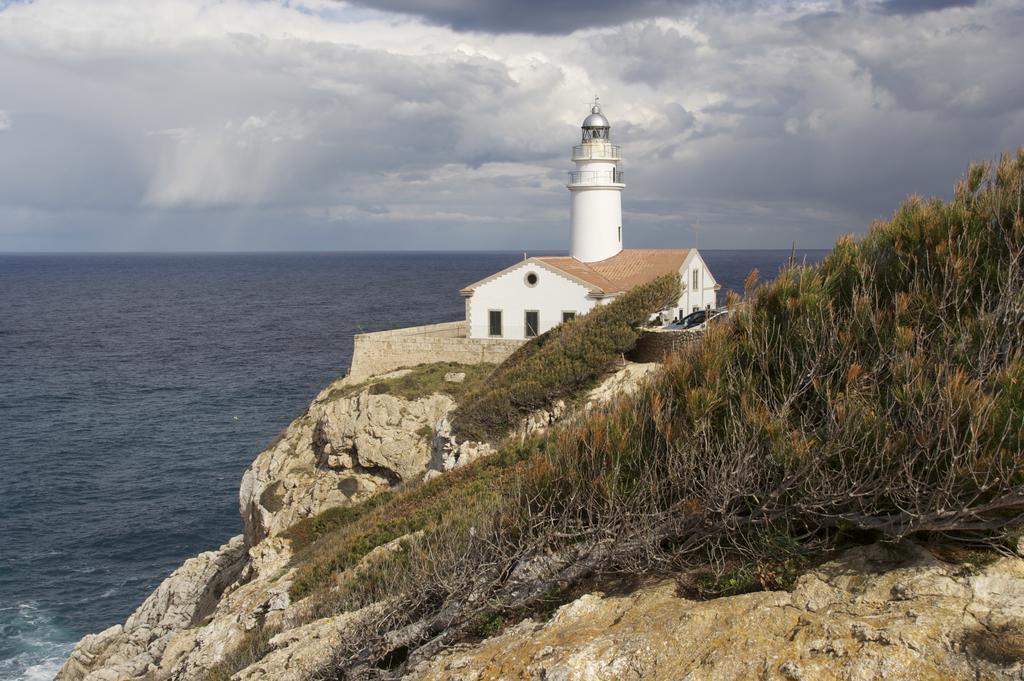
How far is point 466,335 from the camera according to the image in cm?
3706

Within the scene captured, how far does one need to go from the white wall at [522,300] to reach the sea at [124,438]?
43.6 feet

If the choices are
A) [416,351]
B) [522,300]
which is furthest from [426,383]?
[522,300]

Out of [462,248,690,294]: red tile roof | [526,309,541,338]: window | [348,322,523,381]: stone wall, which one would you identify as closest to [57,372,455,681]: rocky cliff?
[348,322,523,381]: stone wall

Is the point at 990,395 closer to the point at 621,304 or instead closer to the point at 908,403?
the point at 908,403

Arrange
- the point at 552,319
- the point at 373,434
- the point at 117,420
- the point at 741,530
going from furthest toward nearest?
1. the point at 117,420
2. the point at 552,319
3. the point at 373,434
4. the point at 741,530

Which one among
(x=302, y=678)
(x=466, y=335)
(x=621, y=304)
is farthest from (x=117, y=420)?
(x=302, y=678)

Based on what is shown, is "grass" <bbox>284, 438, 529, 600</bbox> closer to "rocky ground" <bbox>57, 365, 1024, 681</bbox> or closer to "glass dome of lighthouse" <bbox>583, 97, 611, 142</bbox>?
"rocky ground" <bbox>57, 365, 1024, 681</bbox>

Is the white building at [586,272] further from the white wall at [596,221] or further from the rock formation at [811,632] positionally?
the rock formation at [811,632]

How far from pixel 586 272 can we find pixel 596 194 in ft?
14.9

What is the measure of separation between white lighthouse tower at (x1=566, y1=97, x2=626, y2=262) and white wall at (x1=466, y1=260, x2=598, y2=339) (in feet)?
15.1

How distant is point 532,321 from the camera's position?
115ft

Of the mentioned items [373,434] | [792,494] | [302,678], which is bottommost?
[373,434]

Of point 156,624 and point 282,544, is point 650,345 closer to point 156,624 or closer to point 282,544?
point 282,544

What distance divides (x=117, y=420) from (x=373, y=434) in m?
22.7
